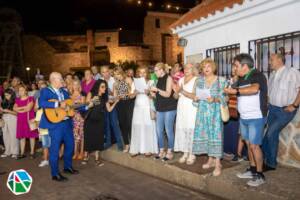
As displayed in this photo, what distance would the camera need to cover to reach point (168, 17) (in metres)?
41.0

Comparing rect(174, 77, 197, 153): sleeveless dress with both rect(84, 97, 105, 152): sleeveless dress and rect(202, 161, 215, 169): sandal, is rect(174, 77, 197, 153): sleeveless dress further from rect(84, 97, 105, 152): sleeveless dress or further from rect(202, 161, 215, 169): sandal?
rect(84, 97, 105, 152): sleeveless dress

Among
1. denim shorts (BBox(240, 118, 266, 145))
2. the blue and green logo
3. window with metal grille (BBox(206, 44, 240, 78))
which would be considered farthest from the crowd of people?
window with metal grille (BBox(206, 44, 240, 78))

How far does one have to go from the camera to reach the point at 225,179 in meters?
5.68

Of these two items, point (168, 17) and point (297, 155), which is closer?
point (297, 155)

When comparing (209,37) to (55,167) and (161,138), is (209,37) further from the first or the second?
(55,167)

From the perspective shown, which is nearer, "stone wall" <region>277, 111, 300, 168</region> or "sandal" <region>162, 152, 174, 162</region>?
"stone wall" <region>277, 111, 300, 168</region>

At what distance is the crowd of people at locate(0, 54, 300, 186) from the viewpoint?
548 centimetres

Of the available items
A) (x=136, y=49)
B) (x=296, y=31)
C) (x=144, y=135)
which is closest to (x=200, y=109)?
(x=144, y=135)

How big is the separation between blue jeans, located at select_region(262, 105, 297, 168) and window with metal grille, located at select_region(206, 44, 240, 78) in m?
2.80

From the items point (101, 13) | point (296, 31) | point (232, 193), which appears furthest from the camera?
point (101, 13)

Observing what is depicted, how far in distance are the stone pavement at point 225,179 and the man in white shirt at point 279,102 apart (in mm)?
418

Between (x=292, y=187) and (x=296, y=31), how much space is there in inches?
119

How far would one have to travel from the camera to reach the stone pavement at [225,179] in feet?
16.5

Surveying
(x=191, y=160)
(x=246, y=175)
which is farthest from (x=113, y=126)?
(x=246, y=175)
